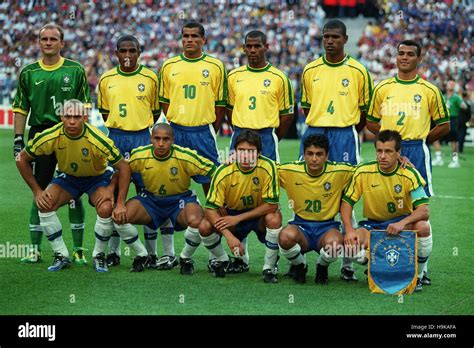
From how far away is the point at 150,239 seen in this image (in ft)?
28.5

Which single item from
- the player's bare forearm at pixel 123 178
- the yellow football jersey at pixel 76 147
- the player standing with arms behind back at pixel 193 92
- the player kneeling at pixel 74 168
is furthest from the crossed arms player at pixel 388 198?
the yellow football jersey at pixel 76 147

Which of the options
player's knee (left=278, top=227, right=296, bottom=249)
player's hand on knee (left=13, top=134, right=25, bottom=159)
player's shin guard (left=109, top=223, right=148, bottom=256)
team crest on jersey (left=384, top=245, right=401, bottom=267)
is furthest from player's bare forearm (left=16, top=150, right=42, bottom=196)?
team crest on jersey (left=384, top=245, right=401, bottom=267)

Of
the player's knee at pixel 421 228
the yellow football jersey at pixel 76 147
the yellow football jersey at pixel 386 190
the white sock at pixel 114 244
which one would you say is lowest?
the white sock at pixel 114 244

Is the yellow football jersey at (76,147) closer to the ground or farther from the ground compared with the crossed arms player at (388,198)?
farther from the ground

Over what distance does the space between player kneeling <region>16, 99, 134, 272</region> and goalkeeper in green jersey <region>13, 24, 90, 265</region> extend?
0.27 m

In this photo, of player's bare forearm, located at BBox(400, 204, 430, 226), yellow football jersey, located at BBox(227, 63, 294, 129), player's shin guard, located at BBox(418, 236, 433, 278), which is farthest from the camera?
yellow football jersey, located at BBox(227, 63, 294, 129)

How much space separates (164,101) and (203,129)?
48 cm

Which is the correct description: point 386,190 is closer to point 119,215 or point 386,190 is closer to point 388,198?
point 388,198

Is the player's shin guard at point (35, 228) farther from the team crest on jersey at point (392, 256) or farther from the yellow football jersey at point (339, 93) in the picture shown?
the team crest on jersey at point (392, 256)

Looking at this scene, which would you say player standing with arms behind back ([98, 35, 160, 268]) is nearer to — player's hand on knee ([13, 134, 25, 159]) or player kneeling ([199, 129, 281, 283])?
player's hand on knee ([13, 134, 25, 159])

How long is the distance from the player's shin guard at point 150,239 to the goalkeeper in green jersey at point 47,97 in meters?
0.61

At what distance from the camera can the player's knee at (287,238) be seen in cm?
776

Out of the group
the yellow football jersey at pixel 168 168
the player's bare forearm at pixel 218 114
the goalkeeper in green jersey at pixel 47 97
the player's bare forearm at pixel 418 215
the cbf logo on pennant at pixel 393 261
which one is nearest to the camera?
the cbf logo on pennant at pixel 393 261

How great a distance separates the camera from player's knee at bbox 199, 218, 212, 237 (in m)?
8.05
